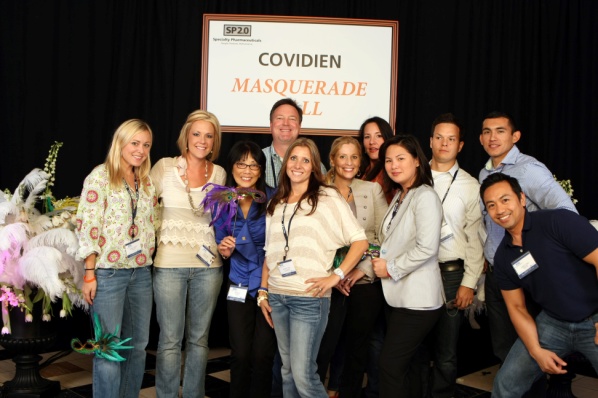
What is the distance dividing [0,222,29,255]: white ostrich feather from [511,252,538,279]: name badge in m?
2.44

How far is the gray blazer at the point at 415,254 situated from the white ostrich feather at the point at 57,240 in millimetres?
1611

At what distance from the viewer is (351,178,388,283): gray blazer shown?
10.0 feet

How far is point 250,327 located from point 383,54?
8.48 ft

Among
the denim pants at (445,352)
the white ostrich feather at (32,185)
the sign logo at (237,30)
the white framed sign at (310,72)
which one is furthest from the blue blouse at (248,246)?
the sign logo at (237,30)

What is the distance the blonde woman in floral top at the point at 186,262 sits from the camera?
2932mm

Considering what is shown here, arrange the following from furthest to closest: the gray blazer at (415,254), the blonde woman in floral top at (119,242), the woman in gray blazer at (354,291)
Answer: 1. the woman in gray blazer at (354,291)
2. the blonde woman in floral top at (119,242)
3. the gray blazer at (415,254)

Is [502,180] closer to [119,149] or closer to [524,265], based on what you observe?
[524,265]

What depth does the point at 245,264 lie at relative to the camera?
291cm

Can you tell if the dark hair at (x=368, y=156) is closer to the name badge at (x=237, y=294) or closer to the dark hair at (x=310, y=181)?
the dark hair at (x=310, y=181)

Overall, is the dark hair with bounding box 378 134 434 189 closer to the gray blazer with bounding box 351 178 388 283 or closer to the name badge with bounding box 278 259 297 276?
the gray blazer with bounding box 351 178 388 283

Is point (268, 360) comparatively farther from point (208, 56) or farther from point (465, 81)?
point (465, 81)

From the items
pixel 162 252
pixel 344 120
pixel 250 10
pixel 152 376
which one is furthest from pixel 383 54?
pixel 152 376

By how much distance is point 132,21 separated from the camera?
176 inches

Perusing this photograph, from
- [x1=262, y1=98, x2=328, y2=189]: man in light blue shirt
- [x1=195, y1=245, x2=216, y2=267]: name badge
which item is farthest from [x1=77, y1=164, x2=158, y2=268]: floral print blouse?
[x1=262, y1=98, x2=328, y2=189]: man in light blue shirt
